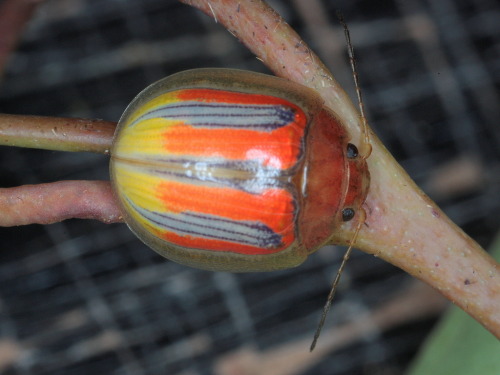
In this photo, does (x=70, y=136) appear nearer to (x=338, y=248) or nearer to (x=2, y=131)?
Answer: (x=2, y=131)

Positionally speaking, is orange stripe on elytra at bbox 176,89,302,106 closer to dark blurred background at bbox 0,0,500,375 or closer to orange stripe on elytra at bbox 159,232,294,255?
orange stripe on elytra at bbox 159,232,294,255

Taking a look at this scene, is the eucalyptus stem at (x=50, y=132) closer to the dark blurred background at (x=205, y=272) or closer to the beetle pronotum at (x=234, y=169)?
the beetle pronotum at (x=234, y=169)

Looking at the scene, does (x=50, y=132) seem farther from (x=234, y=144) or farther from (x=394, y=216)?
(x=394, y=216)

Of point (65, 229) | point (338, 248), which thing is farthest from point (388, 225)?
point (65, 229)

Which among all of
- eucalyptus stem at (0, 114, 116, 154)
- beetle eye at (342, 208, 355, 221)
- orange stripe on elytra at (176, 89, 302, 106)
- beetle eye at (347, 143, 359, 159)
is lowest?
beetle eye at (342, 208, 355, 221)

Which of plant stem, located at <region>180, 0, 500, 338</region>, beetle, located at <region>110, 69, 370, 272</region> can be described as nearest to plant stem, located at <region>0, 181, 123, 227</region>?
beetle, located at <region>110, 69, 370, 272</region>

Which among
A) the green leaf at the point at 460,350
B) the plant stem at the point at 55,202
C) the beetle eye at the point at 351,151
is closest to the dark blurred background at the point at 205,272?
the green leaf at the point at 460,350

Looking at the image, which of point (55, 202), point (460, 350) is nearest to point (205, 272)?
point (460, 350)
